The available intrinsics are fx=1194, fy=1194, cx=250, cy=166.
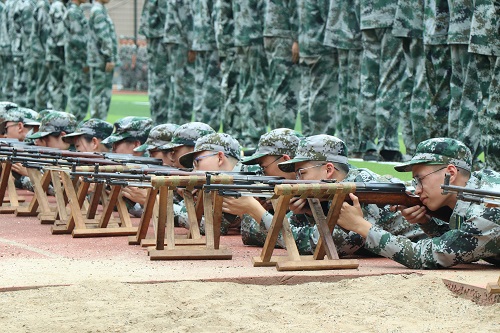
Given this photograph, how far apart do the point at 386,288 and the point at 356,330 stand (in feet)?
2.99

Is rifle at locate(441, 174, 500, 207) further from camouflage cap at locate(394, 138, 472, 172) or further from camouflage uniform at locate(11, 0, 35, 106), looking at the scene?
camouflage uniform at locate(11, 0, 35, 106)

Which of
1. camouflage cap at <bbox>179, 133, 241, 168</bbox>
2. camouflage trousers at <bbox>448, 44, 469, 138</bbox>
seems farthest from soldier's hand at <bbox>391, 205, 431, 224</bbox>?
camouflage trousers at <bbox>448, 44, 469, 138</bbox>

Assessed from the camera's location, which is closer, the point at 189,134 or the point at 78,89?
the point at 189,134

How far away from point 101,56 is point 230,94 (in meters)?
3.99

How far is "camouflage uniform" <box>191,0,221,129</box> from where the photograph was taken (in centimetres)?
1531

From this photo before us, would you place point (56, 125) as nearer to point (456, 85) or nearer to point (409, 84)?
point (409, 84)

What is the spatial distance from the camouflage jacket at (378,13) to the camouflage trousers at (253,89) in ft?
9.00

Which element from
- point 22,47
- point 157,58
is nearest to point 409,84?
point 157,58

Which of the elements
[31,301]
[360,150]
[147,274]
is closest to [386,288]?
[147,274]

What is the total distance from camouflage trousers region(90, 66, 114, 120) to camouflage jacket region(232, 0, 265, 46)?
4.56 metres

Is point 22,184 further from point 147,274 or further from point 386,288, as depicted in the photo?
point 386,288

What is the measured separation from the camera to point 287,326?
5746mm

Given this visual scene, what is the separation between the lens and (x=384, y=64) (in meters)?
11.4

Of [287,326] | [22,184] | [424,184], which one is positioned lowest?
[22,184]
